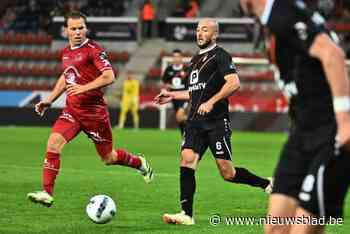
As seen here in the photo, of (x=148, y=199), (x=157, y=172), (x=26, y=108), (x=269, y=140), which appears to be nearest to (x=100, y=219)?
(x=148, y=199)

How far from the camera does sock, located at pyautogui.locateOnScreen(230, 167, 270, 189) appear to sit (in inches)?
429

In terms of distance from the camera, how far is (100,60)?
427 inches

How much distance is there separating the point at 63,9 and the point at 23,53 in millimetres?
2352

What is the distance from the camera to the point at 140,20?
3747cm

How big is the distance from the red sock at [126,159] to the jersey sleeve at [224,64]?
2.53m

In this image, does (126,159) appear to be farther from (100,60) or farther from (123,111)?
(123,111)

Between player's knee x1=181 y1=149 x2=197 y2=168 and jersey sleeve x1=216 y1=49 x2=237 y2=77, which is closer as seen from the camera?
player's knee x1=181 y1=149 x2=197 y2=168

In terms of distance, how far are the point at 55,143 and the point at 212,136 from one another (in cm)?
174

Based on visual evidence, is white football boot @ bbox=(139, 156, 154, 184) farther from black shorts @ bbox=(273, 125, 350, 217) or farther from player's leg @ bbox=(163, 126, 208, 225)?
black shorts @ bbox=(273, 125, 350, 217)

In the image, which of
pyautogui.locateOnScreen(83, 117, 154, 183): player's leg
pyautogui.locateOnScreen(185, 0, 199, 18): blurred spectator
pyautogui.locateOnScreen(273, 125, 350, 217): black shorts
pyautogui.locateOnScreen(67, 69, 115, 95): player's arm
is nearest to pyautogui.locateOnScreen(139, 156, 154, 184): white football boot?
pyautogui.locateOnScreen(83, 117, 154, 183): player's leg

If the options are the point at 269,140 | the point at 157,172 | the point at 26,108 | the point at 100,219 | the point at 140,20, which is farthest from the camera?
the point at 140,20

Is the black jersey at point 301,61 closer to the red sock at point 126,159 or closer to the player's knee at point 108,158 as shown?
the player's knee at point 108,158

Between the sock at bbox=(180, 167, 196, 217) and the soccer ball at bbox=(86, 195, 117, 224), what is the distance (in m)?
0.80

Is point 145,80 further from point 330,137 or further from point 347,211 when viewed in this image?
point 330,137
